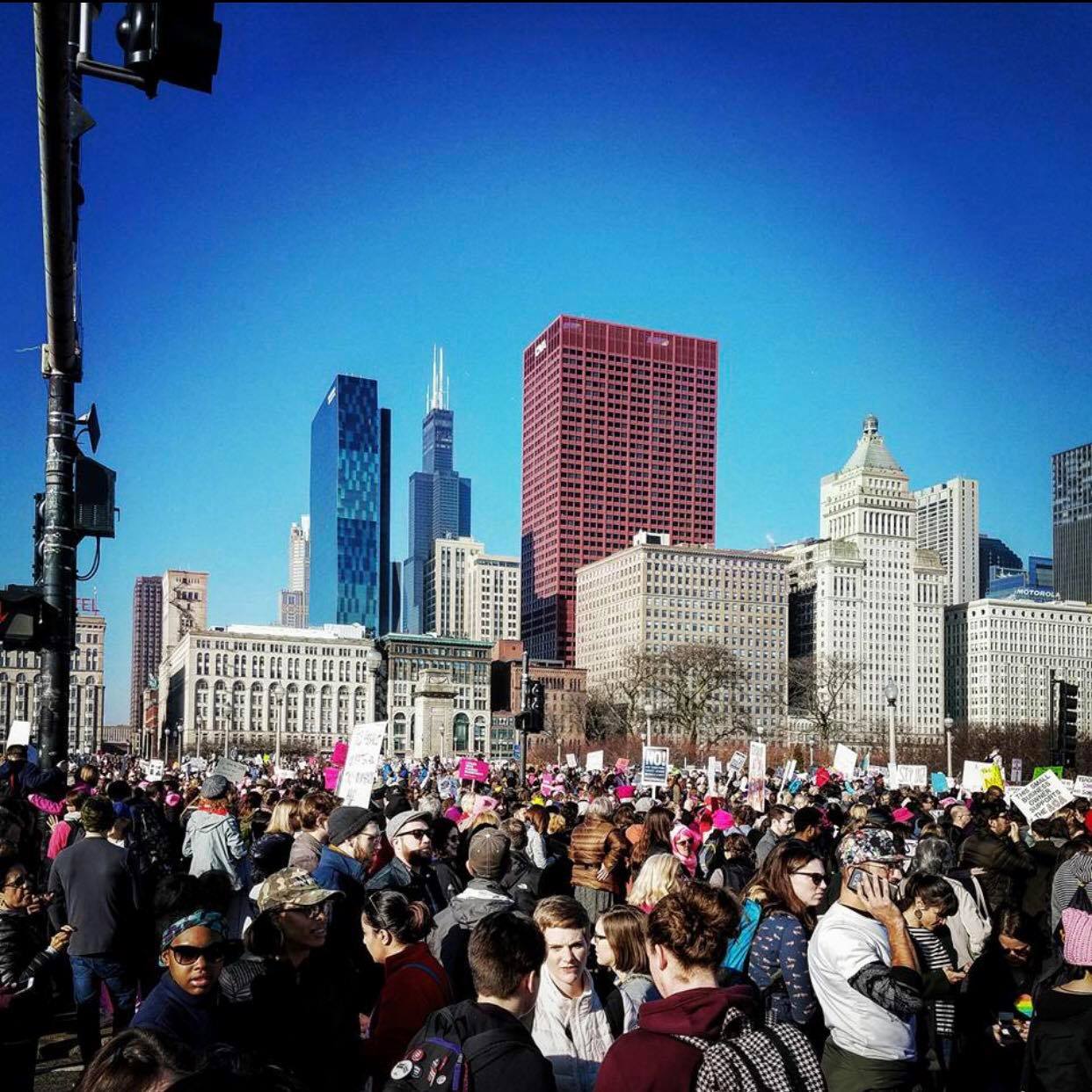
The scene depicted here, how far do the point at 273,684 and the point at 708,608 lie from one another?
201 feet

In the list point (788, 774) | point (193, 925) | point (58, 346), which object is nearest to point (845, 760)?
point (788, 774)

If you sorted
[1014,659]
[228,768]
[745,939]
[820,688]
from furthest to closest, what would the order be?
[1014,659] → [820,688] → [228,768] → [745,939]

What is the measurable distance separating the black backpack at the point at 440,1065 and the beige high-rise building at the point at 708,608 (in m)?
170

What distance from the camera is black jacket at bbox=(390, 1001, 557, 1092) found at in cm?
453

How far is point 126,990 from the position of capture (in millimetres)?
9148

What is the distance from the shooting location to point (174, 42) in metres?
4.61

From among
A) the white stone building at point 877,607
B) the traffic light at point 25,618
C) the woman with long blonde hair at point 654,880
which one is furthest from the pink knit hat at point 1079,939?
the white stone building at point 877,607

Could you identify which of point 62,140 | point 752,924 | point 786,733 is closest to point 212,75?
point 62,140

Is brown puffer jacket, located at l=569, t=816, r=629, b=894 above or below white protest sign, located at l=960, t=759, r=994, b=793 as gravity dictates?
above

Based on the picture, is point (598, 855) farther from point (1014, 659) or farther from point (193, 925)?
point (1014, 659)

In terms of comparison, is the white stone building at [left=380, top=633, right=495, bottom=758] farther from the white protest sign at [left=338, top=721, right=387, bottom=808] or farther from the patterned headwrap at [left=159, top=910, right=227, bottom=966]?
the patterned headwrap at [left=159, top=910, right=227, bottom=966]

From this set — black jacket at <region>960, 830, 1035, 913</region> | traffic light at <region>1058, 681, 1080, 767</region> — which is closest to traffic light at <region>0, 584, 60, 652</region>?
black jacket at <region>960, 830, 1035, 913</region>

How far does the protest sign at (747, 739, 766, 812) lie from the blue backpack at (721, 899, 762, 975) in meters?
12.7

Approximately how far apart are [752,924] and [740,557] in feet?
582
